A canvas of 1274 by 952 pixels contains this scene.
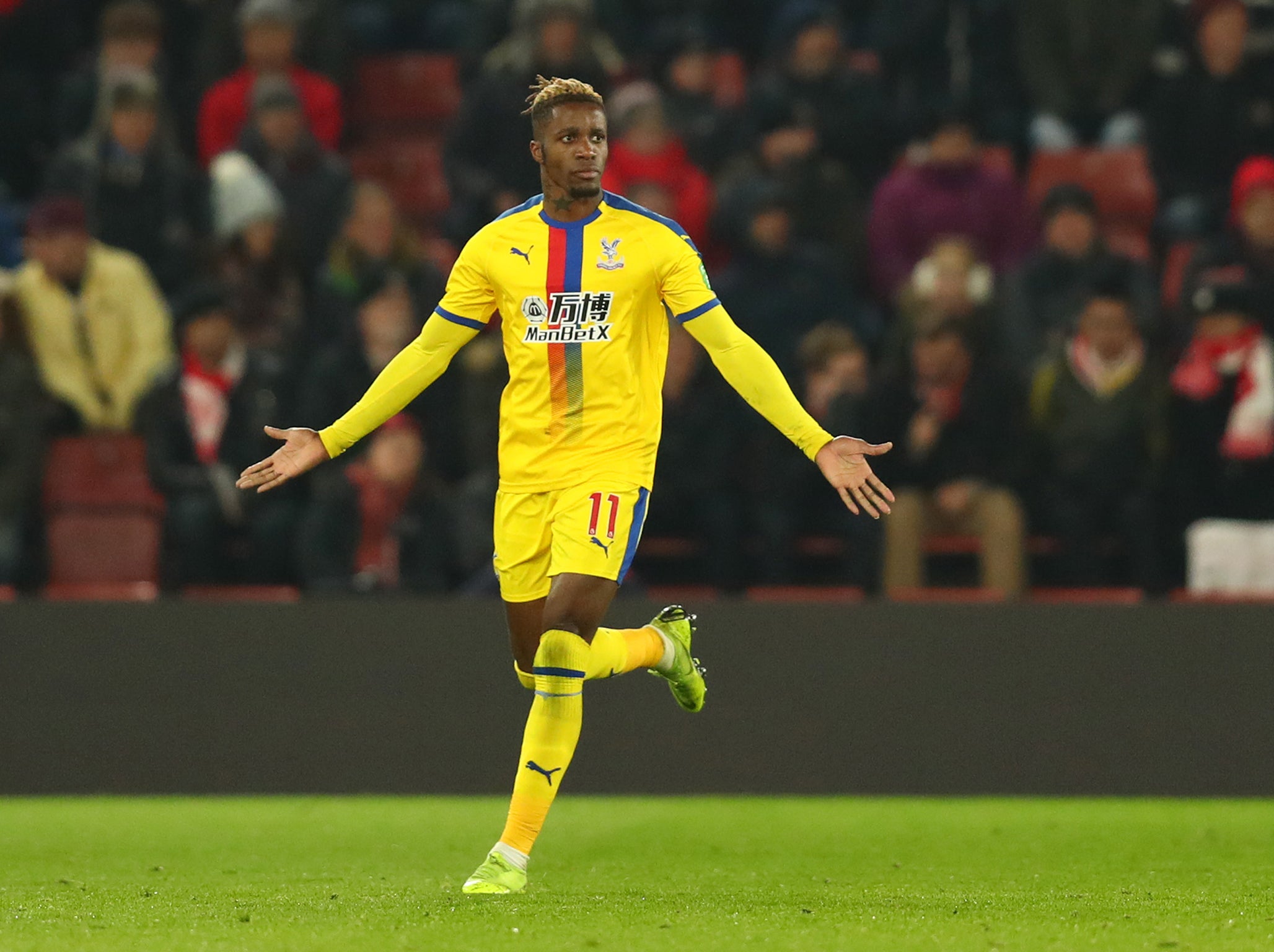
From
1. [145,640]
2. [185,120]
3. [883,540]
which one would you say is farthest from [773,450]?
[185,120]

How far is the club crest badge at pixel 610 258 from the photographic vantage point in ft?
21.4

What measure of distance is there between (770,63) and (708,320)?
6979mm

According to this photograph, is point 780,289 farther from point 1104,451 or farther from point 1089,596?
point 1089,596

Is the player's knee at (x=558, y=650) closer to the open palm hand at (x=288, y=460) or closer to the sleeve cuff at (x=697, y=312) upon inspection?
the open palm hand at (x=288, y=460)

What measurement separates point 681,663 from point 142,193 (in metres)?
6.13

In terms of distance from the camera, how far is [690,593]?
10.4 m

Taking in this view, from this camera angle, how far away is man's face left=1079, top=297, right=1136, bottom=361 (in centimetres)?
1067

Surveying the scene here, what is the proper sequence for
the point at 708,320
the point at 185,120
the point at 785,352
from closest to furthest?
the point at 708,320 → the point at 785,352 → the point at 185,120

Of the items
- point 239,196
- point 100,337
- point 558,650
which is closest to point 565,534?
point 558,650

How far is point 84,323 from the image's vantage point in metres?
11.1

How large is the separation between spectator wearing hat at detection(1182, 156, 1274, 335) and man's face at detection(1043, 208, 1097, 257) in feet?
1.90

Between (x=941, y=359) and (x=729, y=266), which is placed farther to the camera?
(x=729, y=266)

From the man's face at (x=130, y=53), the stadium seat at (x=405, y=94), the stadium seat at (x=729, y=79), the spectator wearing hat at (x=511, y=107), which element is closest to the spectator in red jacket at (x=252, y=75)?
the man's face at (x=130, y=53)

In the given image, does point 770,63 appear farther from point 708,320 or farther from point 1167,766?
point 708,320
